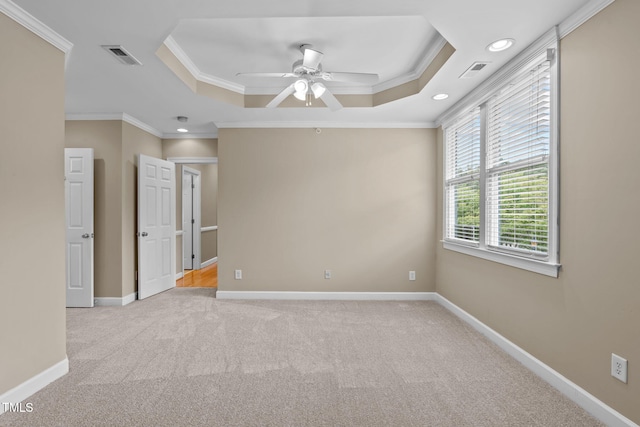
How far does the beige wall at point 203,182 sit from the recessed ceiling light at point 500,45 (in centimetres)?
405

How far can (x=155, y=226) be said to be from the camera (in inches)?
188

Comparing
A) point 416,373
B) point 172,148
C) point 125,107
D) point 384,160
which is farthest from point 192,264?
point 416,373

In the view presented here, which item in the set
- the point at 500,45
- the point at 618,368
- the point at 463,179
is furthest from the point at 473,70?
the point at 618,368

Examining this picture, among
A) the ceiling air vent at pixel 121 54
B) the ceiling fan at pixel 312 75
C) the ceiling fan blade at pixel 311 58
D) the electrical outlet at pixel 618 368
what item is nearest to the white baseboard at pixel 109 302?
the ceiling air vent at pixel 121 54

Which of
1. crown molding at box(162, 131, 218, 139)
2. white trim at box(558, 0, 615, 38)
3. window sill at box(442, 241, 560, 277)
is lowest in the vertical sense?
window sill at box(442, 241, 560, 277)

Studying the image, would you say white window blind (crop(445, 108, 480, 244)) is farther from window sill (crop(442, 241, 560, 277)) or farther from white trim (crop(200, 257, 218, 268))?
white trim (crop(200, 257, 218, 268))

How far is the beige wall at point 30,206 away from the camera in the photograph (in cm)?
202

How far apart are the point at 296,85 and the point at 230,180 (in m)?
2.14

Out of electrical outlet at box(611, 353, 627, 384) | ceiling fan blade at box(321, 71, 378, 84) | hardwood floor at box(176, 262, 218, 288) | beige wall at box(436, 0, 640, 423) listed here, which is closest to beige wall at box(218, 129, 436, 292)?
hardwood floor at box(176, 262, 218, 288)

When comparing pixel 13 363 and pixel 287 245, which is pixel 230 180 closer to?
pixel 287 245

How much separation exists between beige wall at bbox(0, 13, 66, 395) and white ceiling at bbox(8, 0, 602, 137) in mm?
310

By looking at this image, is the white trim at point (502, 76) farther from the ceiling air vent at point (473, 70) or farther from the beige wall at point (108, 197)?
the beige wall at point (108, 197)

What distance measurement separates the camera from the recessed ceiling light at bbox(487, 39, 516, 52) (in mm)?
2385

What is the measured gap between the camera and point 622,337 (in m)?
1.77
